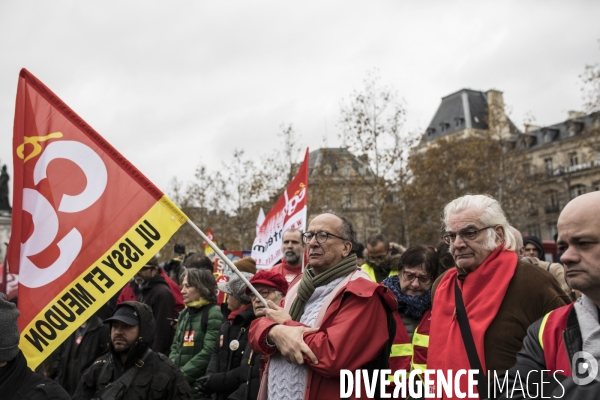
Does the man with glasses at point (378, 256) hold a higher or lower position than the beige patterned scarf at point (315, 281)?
higher

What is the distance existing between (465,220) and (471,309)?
1.64ft

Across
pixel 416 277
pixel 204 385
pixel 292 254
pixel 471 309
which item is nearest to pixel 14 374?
pixel 204 385

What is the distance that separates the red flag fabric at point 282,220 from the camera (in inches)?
329

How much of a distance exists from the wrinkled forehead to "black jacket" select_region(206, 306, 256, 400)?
2288 mm

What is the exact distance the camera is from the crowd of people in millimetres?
2219

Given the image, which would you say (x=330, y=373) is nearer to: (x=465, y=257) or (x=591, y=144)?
(x=465, y=257)

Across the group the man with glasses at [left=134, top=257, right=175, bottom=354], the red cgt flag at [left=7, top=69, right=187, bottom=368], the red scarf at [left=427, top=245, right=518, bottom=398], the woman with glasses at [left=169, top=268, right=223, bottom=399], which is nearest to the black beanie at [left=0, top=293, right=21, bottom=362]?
the red cgt flag at [left=7, top=69, right=187, bottom=368]

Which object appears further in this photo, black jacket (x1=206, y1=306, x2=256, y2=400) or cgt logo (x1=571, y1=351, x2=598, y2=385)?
black jacket (x1=206, y1=306, x2=256, y2=400)

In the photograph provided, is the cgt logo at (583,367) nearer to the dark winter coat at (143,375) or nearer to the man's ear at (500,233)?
the man's ear at (500,233)

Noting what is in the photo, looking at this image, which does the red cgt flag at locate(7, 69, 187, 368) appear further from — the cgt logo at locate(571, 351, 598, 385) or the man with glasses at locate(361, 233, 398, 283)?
the man with glasses at locate(361, 233, 398, 283)

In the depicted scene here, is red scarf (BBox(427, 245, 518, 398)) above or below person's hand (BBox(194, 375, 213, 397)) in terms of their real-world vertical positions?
above

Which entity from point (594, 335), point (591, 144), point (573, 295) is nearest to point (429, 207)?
point (591, 144)

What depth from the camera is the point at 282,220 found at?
898 centimetres

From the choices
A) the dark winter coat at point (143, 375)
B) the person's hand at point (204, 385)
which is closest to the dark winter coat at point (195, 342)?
the person's hand at point (204, 385)
